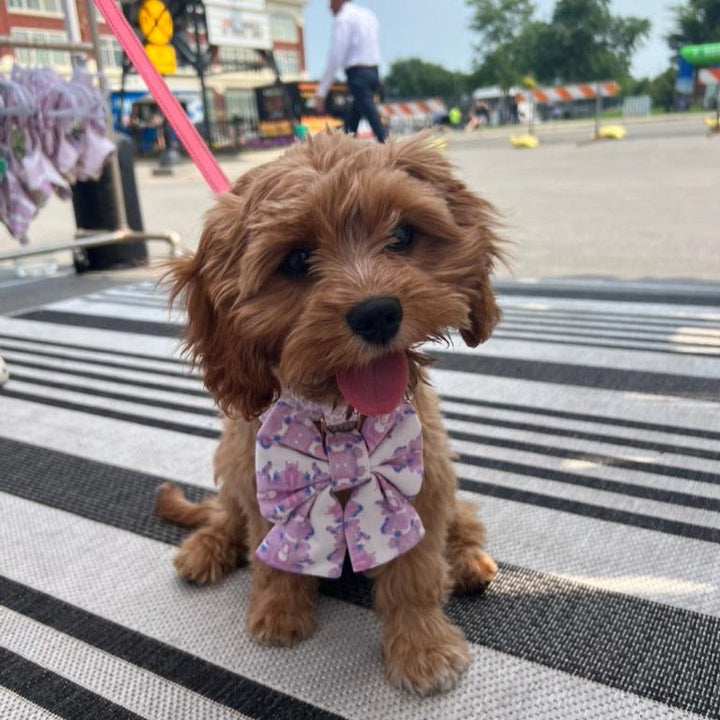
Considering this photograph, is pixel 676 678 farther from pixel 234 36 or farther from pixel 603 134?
pixel 234 36

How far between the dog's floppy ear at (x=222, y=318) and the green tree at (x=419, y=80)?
67191mm

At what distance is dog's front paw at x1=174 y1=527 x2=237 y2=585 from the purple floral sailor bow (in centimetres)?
36

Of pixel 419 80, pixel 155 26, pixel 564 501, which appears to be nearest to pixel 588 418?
pixel 564 501

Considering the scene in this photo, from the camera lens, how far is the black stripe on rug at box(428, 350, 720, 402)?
293 cm

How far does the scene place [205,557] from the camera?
6.35 feet

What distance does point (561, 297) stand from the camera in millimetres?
4609

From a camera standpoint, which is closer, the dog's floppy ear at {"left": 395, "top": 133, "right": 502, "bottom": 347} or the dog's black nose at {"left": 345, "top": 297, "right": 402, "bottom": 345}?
the dog's black nose at {"left": 345, "top": 297, "right": 402, "bottom": 345}

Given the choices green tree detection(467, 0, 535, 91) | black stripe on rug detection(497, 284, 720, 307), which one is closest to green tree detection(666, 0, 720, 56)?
green tree detection(467, 0, 535, 91)

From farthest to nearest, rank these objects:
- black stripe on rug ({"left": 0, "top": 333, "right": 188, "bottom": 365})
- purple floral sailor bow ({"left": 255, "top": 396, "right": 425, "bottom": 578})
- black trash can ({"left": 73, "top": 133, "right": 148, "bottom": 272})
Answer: black trash can ({"left": 73, "top": 133, "right": 148, "bottom": 272}) < black stripe on rug ({"left": 0, "top": 333, "right": 188, "bottom": 365}) < purple floral sailor bow ({"left": 255, "top": 396, "right": 425, "bottom": 578})

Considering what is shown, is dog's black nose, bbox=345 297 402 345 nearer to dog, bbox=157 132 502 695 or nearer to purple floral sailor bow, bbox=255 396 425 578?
dog, bbox=157 132 502 695

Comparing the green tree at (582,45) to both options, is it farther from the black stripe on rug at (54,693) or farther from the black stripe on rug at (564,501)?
the black stripe on rug at (54,693)

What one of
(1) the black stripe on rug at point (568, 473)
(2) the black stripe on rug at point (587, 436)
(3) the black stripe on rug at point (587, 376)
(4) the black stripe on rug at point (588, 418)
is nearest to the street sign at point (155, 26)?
(3) the black stripe on rug at point (587, 376)

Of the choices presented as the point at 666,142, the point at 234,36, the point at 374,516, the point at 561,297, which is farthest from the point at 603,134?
the point at 234,36

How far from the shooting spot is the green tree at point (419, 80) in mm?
66438
